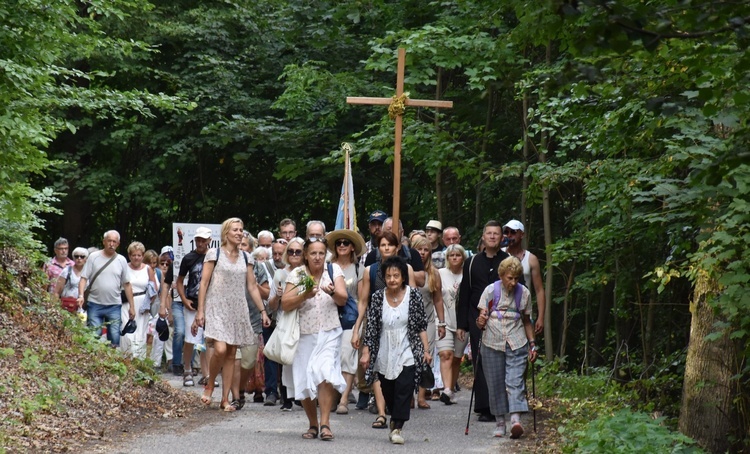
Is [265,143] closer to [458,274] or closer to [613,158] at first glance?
[458,274]

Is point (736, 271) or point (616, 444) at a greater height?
point (736, 271)

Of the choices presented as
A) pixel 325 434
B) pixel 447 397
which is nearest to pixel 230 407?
pixel 325 434

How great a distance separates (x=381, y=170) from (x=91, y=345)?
13.9 meters

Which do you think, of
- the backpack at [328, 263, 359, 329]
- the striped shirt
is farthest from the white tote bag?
the striped shirt

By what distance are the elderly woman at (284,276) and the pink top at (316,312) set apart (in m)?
0.97

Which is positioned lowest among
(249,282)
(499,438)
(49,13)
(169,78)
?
(499,438)

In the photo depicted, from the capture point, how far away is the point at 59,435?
9242 millimetres

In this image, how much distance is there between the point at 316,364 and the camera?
33.2 feet

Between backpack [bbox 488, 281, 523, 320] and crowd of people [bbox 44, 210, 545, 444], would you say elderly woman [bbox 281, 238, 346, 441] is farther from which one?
backpack [bbox 488, 281, 523, 320]

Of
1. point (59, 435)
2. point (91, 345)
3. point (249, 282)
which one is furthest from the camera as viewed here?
point (91, 345)

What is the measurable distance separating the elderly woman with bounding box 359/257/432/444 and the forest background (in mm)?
2191

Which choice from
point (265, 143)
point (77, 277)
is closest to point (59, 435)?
point (77, 277)

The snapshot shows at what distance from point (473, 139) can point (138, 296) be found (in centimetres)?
826

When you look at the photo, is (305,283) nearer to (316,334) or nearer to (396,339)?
(316,334)
